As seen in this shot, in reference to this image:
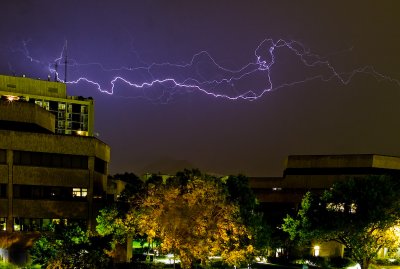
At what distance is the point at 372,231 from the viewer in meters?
38.8

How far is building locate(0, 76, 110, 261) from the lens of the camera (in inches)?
1719

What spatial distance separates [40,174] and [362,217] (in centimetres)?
2586

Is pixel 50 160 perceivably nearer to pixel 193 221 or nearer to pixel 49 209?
pixel 49 209

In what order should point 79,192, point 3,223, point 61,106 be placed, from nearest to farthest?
point 3,223 < point 79,192 < point 61,106

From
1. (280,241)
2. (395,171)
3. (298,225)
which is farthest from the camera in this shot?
(395,171)

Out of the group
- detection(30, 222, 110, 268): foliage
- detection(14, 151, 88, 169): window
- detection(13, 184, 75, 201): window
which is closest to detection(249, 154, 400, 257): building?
detection(14, 151, 88, 169): window

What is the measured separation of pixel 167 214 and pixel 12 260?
391 inches

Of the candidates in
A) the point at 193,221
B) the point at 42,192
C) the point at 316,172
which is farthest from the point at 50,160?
the point at 316,172

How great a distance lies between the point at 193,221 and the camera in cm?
3008

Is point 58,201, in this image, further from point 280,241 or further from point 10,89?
point 10,89

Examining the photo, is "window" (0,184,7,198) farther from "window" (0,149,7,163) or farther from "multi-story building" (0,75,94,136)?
"multi-story building" (0,75,94,136)

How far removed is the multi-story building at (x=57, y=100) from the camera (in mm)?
98938

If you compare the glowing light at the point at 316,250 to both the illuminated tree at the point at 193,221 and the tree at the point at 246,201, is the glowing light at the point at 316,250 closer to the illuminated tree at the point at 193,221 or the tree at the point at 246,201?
the tree at the point at 246,201

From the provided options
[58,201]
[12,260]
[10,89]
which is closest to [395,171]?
[58,201]
